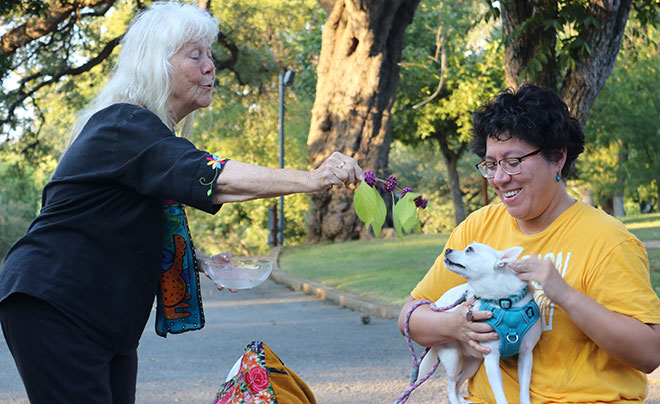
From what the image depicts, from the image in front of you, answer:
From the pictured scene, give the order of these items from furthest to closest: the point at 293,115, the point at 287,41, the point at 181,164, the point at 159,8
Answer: the point at 293,115 → the point at 287,41 → the point at 159,8 → the point at 181,164

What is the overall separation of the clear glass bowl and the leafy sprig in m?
0.66

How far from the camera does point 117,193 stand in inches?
99.9

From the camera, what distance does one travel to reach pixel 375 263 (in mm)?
14859

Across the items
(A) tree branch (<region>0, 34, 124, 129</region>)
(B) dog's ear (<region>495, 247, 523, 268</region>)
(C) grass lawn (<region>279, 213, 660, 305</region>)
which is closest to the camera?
(B) dog's ear (<region>495, 247, 523, 268</region>)

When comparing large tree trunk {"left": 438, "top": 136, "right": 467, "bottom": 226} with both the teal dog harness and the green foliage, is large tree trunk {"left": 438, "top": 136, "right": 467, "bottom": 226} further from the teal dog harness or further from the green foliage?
the teal dog harness

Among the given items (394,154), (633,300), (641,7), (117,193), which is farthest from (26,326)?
(394,154)

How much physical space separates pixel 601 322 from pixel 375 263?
40.5 ft

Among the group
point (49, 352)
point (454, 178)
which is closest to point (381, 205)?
point (49, 352)

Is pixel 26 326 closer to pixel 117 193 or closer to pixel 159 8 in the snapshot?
pixel 117 193

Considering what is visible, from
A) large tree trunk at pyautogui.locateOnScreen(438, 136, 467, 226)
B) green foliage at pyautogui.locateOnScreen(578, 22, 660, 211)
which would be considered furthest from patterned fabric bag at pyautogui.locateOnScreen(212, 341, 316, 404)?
large tree trunk at pyautogui.locateOnScreen(438, 136, 467, 226)

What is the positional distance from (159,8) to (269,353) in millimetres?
1404

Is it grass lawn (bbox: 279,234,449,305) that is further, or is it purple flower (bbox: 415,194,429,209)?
grass lawn (bbox: 279,234,449,305)

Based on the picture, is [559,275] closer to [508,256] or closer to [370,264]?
[508,256]

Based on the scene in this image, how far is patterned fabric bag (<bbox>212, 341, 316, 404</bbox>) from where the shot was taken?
114 inches
